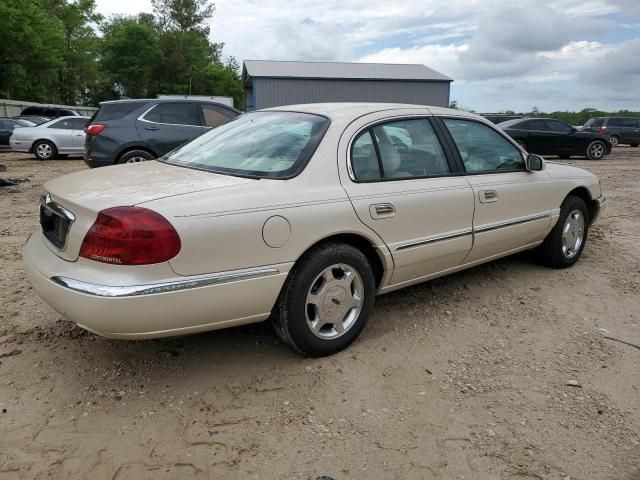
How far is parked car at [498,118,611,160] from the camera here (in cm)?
1655

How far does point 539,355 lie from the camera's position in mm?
3324

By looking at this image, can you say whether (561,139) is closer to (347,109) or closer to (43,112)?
(347,109)

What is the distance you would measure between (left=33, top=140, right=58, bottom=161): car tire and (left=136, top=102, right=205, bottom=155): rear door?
814 centimetres

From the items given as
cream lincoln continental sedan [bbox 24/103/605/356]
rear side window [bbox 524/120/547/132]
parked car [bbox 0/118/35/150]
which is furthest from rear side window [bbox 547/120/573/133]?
parked car [bbox 0/118/35/150]

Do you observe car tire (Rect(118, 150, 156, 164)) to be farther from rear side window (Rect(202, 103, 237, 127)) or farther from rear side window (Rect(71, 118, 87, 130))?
rear side window (Rect(71, 118, 87, 130))

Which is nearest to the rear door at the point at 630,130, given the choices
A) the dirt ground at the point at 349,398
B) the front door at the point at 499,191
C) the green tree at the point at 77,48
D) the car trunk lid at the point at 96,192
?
the front door at the point at 499,191

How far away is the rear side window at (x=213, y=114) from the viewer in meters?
9.39

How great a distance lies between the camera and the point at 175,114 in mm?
9172

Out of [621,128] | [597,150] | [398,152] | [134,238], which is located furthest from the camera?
[621,128]

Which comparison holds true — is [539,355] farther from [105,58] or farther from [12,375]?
[105,58]

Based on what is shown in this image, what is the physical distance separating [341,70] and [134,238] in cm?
2991

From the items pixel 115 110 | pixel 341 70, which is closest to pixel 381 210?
pixel 115 110

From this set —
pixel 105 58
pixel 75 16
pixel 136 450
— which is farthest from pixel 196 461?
pixel 105 58

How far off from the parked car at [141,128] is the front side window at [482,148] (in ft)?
16.5
